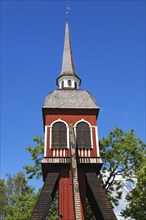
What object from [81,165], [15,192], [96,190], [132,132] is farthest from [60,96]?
[15,192]

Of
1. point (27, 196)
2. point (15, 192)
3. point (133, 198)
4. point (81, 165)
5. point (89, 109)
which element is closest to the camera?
point (81, 165)

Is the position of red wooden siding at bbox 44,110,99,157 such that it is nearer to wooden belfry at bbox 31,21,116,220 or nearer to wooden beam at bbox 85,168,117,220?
wooden belfry at bbox 31,21,116,220

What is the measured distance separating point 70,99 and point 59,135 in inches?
129

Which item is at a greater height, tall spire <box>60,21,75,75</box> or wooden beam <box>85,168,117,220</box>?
tall spire <box>60,21,75,75</box>

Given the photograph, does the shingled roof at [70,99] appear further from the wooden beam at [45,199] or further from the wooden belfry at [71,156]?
the wooden beam at [45,199]

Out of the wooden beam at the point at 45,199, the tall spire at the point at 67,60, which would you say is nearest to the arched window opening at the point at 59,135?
the wooden beam at the point at 45,199

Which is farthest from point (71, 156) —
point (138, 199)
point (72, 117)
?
point (138, 199)

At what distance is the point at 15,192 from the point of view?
122 ft

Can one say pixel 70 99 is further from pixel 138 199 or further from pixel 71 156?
pixel 138 199

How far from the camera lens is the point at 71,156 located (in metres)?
18.3

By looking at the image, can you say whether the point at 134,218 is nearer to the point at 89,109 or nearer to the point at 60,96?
the point at 89,109

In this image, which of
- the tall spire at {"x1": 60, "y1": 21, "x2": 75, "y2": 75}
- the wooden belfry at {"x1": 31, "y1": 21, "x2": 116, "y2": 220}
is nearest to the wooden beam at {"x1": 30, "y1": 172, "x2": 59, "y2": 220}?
the wooden belfry at {"x1": 31, "y1": 21, "x2": 116, "y2": 220}

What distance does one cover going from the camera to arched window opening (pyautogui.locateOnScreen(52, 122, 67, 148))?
67.6 ft

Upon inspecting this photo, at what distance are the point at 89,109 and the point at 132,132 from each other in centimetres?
878
